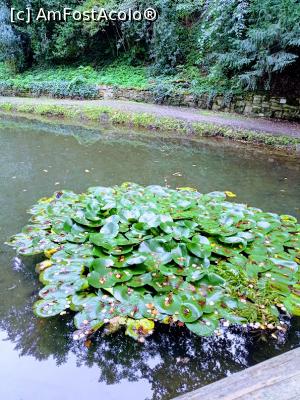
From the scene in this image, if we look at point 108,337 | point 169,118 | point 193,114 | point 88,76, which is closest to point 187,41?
point 88,76

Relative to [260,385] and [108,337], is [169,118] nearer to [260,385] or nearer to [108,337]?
[108,337]

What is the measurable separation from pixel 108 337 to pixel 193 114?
6.76 m

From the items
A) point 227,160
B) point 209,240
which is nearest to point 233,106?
point 227,160

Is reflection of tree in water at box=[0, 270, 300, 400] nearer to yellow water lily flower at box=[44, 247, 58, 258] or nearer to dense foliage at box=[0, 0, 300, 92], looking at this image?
yellow water lily flower at box=[44, 247, 58, 258]

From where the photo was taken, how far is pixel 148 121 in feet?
25.8

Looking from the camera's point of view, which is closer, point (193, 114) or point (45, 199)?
point (45, 199)

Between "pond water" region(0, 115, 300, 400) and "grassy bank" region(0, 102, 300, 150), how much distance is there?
92cm

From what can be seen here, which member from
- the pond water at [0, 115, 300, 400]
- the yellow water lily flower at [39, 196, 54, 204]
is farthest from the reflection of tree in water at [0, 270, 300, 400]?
the yellow water lily flower at [39, 196, 54, 204]

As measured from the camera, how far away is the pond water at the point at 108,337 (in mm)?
1845

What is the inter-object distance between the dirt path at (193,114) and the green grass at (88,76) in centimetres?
93

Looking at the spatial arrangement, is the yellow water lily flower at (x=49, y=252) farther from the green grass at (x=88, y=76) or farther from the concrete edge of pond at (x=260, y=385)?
A: the green grass at (x=88, y=76)

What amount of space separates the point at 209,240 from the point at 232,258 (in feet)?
0.84

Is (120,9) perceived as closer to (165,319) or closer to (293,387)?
(165,319)

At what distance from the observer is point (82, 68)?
1152 cm
